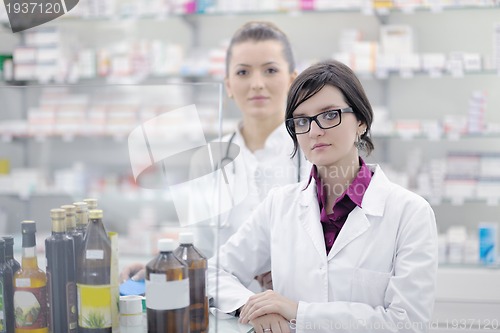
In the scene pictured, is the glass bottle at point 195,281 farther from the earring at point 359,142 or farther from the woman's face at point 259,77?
the woman's face at point 259,77

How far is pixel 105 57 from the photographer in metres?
4.64

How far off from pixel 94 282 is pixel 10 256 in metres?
0.27

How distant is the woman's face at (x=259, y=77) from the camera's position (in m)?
2.39

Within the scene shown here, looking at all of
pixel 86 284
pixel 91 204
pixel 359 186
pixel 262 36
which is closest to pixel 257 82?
pixel 262 36

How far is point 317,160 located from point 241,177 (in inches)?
27.1

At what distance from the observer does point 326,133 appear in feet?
5.59

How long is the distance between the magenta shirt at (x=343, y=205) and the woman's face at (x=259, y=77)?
2.17 feet

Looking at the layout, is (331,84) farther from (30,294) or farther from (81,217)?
(30,294)

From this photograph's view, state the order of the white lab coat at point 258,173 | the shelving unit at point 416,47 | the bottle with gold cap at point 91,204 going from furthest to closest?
1. the shelving unit at point 416,47
2. the white lab coat at point 258,173
3. the bottle with gold cap at point 91,204

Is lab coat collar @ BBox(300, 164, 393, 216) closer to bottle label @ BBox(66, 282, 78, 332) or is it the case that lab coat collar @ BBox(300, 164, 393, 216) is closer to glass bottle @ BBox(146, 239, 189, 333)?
glass bottle @ BBox(146, 239, 189, 333)

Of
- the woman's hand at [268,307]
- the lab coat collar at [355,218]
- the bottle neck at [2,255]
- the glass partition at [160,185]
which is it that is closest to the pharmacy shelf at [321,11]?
the glass partition at [160,185]

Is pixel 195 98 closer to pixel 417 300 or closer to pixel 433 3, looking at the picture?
pixel 417 300

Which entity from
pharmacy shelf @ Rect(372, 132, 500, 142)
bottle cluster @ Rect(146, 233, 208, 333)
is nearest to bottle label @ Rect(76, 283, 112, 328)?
bottle cluster @ Rect(146, 233, 208, 333)

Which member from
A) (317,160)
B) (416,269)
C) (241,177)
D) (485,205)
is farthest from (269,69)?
A: (485,205)
